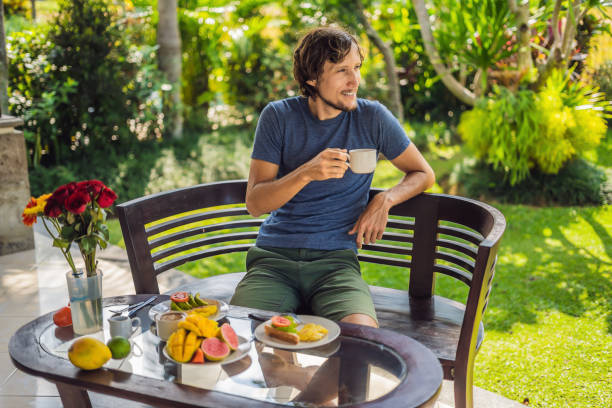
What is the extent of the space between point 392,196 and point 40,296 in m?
2.52

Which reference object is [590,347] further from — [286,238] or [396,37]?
[396,37]

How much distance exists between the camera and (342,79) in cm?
246

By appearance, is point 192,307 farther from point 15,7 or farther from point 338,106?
point 15,7

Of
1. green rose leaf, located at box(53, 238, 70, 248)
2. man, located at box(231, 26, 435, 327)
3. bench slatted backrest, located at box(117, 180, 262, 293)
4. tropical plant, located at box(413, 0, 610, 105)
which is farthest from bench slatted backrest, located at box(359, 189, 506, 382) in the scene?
tropical plant, located at box(413, 0, 610, 105)

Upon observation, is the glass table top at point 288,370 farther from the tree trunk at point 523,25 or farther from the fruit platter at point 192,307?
the tree trunk at point 523,25

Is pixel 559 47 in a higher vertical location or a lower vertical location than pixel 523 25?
lower

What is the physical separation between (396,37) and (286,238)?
7.08 metres

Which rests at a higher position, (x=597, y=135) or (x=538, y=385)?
(x=597, y=135)

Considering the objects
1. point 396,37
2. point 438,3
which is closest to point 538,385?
point 438,3

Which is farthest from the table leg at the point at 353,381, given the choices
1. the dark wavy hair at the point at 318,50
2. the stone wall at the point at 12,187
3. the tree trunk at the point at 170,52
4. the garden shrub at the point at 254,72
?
the garden shrub at the point at 254,72

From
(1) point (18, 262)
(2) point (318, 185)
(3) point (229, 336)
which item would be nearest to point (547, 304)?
(2) point (318, 185)

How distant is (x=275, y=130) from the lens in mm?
2531

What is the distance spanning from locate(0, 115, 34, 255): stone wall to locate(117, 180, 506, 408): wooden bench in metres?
2.43

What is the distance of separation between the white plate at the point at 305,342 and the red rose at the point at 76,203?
632 mm
